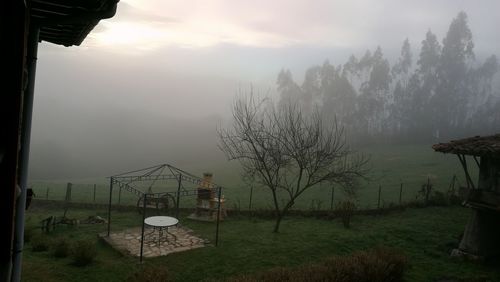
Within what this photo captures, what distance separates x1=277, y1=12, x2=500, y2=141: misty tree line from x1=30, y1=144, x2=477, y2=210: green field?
13.5m

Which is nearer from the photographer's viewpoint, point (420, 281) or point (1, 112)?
point (1, 112)

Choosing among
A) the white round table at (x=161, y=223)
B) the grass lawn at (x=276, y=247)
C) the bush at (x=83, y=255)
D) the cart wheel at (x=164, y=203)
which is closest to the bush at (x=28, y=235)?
the grass lawn at (x=276, y=247)

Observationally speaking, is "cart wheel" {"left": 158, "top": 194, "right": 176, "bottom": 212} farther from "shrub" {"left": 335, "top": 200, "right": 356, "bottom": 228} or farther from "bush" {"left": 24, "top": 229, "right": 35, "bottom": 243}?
"shrub" {"left": 335, "top": 200, "right": 356, "bottom": 228}

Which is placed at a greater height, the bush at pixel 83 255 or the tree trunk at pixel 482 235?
the tree trunk at pixel 482 235

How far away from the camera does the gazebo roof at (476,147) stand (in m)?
12.6

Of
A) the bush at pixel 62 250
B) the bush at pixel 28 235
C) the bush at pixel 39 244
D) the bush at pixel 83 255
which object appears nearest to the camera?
the bush at pixel 83 255

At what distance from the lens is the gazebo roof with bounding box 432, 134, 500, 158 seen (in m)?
12.6

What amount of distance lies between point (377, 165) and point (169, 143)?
50.1 metres

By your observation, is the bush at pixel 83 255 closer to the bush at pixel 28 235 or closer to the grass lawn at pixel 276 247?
the grass lawn at pixel 276 247

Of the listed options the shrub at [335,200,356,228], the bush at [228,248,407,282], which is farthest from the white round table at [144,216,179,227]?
the shrub at [335,200,356,228]

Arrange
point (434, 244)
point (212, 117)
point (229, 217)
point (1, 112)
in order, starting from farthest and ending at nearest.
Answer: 1. point (212, 117)
2. point (229, 217)
3. point (434, 244)
4. point (1, 112)

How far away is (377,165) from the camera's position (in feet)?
153

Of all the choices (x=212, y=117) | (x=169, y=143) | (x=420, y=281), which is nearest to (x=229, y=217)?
(x=420, y=281)

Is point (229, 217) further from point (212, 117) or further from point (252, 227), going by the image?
point (212, 117)
